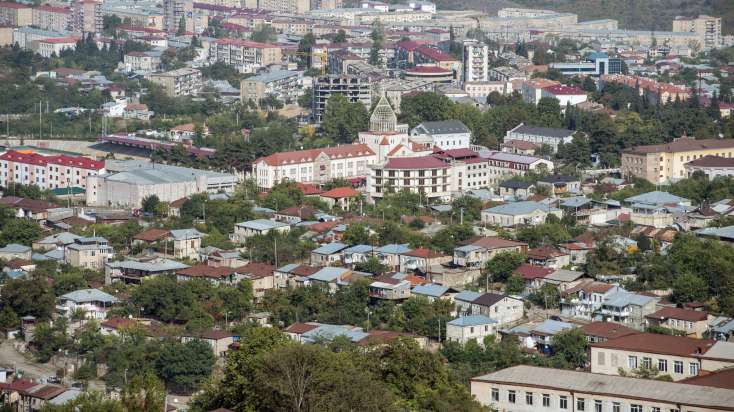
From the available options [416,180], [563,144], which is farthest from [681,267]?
[563,144]

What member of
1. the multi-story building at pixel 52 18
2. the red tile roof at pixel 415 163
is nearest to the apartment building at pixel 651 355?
the red tile roof at pixel 415 163

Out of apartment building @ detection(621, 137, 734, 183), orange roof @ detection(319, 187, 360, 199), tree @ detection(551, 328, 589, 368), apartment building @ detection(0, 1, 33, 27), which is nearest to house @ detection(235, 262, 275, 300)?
tree @ detection(551, 328, 589, 368)

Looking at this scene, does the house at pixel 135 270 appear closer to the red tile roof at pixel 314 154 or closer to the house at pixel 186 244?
the house at pixel 186 244

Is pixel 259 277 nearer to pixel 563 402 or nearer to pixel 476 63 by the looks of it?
pixel 563 402

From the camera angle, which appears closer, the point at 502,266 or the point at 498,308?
the point at 498,308

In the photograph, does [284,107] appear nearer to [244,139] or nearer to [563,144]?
[244,139]

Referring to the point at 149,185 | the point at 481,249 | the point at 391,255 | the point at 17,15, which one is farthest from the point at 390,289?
the point at 17,15
